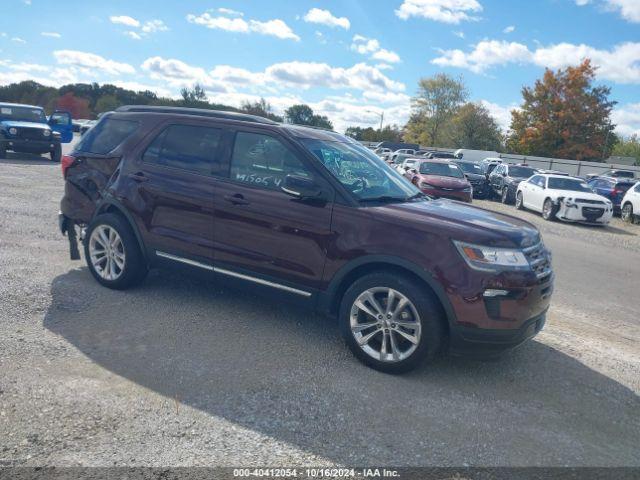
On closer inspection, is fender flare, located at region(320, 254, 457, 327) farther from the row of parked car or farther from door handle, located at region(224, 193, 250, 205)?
the row of parked car

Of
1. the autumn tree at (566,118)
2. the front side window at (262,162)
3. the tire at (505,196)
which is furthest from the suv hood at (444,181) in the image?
the autumn tree at (566,118)

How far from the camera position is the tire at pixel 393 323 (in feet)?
12.6

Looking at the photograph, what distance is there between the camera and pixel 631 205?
1786 centimetres

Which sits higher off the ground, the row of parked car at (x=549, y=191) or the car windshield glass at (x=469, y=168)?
the car windshield glass at (x=469, y=168)

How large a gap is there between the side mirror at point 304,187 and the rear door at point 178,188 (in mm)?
910

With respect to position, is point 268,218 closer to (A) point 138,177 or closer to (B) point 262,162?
(B) point 262,162

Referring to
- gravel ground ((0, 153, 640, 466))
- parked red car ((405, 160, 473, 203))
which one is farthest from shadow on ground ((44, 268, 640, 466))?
parked red car ((405, 160, 473, 203))

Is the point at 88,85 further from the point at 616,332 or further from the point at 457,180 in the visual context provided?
the point at 616,332

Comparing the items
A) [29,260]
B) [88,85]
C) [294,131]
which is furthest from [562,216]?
[88,85]

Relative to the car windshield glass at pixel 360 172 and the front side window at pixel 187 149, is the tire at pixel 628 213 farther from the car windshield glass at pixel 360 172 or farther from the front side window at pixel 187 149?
the front side window at pixel 187 149

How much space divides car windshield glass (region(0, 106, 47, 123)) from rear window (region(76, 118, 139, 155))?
16.5 metres

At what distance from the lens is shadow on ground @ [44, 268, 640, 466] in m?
3.17

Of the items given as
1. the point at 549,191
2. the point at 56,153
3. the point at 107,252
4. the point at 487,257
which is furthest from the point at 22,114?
the point at 487,257

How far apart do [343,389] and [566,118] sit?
57.0m
